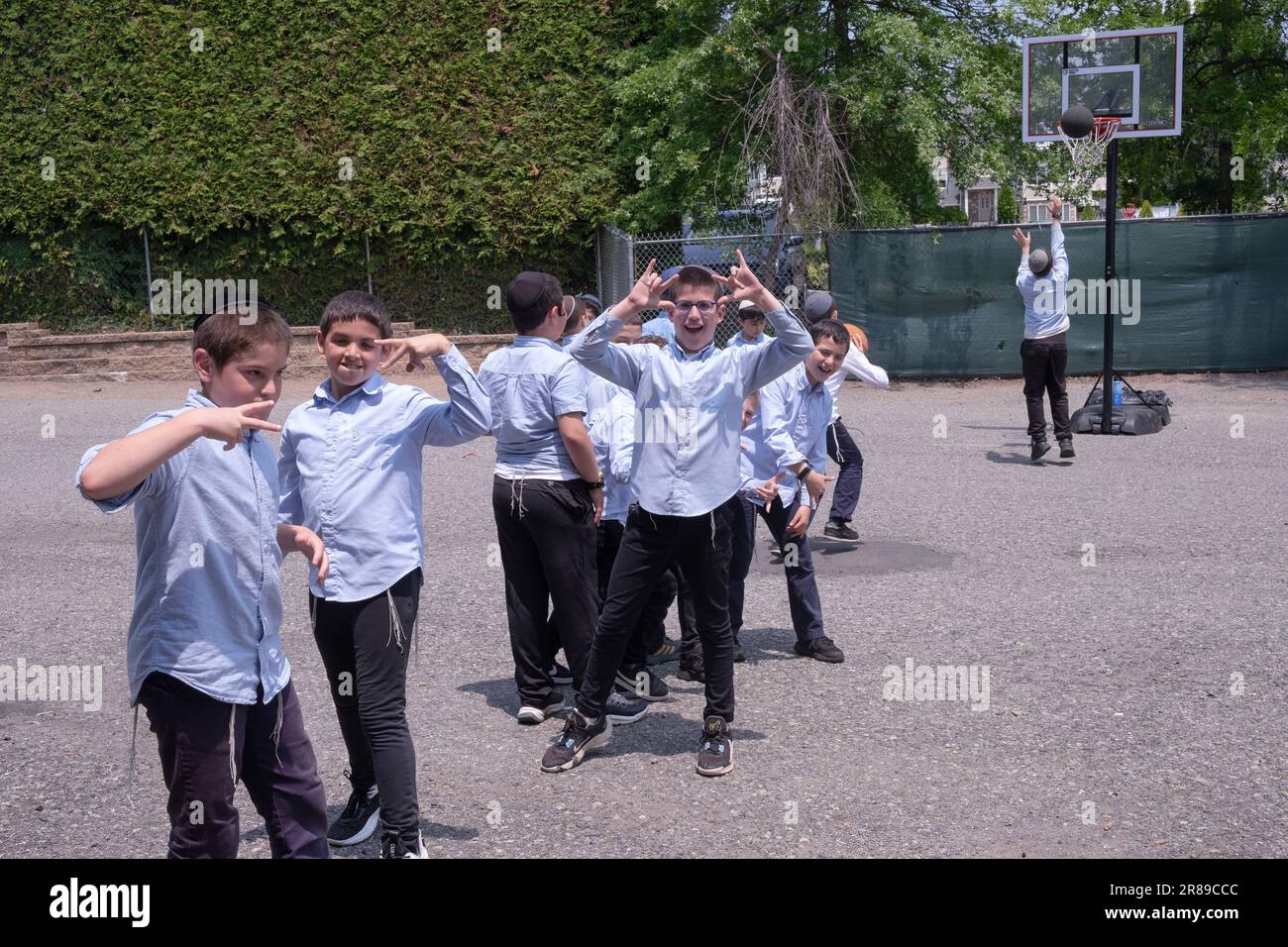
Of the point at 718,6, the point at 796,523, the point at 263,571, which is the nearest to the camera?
the point at 263,571

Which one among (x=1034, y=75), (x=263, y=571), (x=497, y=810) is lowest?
(x=497, y=810)

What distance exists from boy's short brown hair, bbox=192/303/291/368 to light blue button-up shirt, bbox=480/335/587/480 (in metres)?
1.99

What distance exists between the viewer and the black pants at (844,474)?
8828mm

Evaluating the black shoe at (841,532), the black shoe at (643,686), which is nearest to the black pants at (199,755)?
the black shoe at (643,686)

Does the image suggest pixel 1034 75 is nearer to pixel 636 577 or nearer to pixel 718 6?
pixel 718 6

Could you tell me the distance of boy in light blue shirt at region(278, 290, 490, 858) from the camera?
3.85 metres

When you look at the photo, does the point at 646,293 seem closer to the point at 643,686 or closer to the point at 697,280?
the point at 697,280

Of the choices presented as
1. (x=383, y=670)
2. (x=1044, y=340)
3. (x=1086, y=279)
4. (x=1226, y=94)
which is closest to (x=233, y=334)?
(x=383, y=670)

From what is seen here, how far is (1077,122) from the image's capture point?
1356 centimetres

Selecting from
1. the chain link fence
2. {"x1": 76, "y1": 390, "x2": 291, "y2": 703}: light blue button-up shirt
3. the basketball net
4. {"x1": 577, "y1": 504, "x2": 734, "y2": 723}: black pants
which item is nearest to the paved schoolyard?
{"x1": 577, "y1": 504, "x2": 734, "y2": 723}: black pants

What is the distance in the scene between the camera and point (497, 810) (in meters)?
4.39

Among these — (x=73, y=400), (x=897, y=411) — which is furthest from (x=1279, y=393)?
(x=73, y=400)

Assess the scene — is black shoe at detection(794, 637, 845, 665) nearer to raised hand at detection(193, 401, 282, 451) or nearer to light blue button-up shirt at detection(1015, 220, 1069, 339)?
raised hand at detection(193, 401, 282, 451)

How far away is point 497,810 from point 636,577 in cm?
103
